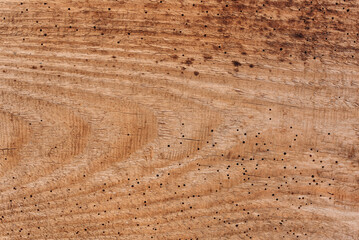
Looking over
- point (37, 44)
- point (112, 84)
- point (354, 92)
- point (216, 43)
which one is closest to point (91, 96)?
point (112, 84)

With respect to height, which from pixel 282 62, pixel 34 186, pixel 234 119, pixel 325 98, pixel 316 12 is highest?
pixel 316 12

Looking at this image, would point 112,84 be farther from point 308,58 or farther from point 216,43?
point 308,58

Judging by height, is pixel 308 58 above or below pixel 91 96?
above

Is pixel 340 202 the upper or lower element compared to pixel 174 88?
lower

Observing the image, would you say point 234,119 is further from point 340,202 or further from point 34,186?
point 34,186

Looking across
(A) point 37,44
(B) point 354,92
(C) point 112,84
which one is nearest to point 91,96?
(C) point 112,84

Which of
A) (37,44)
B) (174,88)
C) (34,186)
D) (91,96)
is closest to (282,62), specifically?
(174,88)
